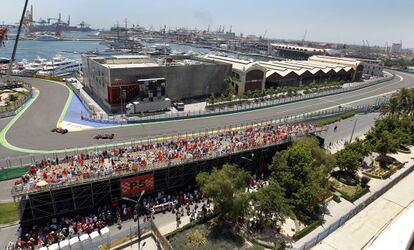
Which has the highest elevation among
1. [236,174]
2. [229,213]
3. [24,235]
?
[236,174]

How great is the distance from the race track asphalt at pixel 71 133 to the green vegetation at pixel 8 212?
1618 cm

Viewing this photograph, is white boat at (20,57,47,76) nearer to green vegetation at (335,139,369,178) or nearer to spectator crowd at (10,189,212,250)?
spectator crowd at (10,189,212,250)

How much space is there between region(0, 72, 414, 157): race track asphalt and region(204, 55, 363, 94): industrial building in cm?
1438

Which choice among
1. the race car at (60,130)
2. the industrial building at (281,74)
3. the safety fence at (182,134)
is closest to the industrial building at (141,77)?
the industrial building at (281,74)

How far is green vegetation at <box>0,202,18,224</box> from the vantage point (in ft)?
123

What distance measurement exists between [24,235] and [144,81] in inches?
1902

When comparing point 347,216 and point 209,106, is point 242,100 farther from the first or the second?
point 347,216

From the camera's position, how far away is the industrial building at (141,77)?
76.9 meters

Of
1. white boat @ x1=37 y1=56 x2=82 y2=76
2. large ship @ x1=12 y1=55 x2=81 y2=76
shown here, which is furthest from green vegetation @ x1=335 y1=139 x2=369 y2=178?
large ship @ x1=12 y1=55 x2=81 y2=76

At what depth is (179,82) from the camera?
8650 cm

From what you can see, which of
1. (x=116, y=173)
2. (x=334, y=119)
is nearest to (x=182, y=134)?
(x=116, y=173)

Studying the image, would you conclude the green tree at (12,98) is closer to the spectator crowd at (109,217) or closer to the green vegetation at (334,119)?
the spectator crowd at (109,217)

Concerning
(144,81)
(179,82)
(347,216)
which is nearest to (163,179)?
(347,216)

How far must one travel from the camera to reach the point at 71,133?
207ft
